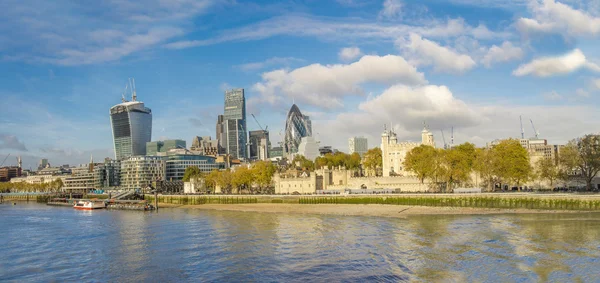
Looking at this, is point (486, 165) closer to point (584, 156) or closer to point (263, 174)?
point (584, 156)

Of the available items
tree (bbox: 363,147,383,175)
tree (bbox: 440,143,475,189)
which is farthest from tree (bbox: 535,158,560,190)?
tree (bbox: 363,147,383,175)

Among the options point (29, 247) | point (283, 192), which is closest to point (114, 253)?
point (29, 247)

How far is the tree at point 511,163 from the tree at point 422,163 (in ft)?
47.2

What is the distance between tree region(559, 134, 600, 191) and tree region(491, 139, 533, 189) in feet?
21.5

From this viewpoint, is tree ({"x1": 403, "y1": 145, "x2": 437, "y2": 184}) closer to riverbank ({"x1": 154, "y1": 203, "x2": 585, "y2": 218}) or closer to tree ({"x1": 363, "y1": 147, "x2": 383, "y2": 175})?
riverbank ({"x1": 154, "y1": 203, "x2": 585, "y2": 218})

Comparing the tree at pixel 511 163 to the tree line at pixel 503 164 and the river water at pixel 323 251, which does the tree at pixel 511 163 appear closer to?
the tree line at pixel 503 164

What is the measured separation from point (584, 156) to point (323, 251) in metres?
66.0

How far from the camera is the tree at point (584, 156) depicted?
91.2 m

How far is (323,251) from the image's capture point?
159 feet

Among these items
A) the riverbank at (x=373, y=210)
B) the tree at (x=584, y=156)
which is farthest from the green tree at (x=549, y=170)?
the riverbank at (x=373, y=210)

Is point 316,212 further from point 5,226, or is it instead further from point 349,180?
point 5,226

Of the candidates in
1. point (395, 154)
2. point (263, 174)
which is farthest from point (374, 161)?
point (263, 174)

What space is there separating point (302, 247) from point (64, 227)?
1806 inches

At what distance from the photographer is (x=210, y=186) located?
6585 inches
